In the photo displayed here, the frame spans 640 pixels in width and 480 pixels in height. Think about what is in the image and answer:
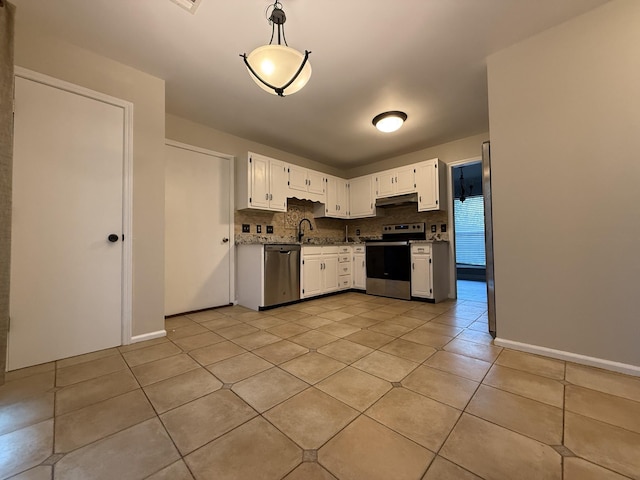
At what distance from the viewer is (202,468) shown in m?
0.96

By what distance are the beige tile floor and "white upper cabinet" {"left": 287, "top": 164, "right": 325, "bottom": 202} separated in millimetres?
2592

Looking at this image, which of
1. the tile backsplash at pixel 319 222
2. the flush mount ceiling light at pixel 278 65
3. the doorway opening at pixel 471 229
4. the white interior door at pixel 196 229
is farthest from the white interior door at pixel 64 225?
the doorway opening at pixel 471 229

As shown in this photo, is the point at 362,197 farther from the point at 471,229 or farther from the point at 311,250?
the point at 471,229

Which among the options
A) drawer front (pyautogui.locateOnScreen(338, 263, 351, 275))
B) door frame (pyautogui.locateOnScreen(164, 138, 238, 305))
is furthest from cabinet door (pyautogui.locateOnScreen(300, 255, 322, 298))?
door frame (pyautogui.locateOnScreen(164, 138, 238, 305))

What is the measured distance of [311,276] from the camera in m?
3.91

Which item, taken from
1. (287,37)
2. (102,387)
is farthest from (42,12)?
(102,387)

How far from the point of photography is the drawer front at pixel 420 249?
3699 mm

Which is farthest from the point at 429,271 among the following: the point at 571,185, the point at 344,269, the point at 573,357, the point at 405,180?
the point at 571,185

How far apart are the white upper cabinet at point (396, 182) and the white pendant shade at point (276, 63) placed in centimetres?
290

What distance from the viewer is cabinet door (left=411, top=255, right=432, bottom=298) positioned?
3686 mm

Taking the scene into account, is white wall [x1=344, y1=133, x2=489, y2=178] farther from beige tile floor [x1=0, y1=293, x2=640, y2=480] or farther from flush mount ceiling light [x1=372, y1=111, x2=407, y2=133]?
beige tile floor [x1=0, y1=293, x2=640, y2=480]

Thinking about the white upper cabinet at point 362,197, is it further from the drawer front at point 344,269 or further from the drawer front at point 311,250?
the drawer front at point 311,250

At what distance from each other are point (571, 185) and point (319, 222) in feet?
11.8

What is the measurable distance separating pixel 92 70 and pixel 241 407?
2.85 meters
